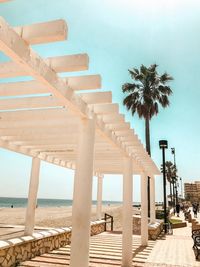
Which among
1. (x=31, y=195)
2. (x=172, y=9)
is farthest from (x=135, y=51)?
(x=31, y=195)

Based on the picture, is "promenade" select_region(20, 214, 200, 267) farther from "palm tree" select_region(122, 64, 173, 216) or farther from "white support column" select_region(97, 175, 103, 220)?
"palm tree" select_region(122, 64, 173, 216)

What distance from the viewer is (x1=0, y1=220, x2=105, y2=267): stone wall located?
6.75m

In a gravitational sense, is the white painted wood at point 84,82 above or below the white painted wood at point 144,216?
above

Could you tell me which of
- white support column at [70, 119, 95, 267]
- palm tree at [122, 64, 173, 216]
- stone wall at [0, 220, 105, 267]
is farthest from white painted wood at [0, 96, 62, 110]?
palm tree at [122, 64, 173, 216]

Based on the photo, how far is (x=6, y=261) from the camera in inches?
262

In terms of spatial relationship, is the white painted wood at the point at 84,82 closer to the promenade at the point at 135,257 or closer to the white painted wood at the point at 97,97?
the white painted wood at the point at 97,97

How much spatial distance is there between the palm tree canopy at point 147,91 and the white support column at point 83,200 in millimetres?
17826

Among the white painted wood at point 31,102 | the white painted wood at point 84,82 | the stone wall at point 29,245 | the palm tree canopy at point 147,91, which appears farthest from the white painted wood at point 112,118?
the palm tree canopy at point 147,91

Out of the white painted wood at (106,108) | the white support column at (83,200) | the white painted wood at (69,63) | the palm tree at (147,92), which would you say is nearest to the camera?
the white painted wood at (69,63)

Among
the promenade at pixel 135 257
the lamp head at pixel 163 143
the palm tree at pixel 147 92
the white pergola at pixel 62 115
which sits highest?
the palm tree at pixel 147 92

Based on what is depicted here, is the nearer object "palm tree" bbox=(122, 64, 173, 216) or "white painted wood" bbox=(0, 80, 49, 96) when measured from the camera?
"white painted wood" bbox=(0, 80, 49, 96)

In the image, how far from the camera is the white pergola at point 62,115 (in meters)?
2.91

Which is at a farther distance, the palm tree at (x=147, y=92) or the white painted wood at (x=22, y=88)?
the palm tree at (x=147, y=92)

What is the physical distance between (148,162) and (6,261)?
6483 millimetres
